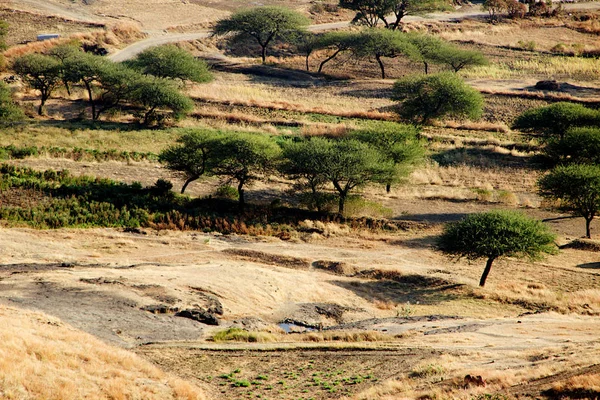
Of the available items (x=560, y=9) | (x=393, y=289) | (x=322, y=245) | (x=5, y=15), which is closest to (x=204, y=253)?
(x=322, y=245)

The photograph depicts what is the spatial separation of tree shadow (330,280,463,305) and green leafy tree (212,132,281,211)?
15983mm

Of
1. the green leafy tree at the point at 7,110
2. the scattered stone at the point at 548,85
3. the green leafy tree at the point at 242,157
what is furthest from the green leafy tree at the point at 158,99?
the scattered stone at the point at 548,85

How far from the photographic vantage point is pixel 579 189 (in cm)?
5988

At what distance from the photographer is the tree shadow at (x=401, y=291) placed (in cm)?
4659

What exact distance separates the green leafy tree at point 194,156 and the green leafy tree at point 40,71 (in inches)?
985

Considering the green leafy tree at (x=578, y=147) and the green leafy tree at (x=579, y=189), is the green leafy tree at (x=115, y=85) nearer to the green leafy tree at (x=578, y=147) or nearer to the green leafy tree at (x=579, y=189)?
the green leafy tree at (x=579, y=189)

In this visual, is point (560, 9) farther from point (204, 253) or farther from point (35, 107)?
point (204, 253)

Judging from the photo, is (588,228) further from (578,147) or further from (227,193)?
(227,193)

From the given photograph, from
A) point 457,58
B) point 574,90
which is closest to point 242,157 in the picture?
point 457,58

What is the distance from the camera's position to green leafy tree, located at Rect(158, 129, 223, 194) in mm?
62625

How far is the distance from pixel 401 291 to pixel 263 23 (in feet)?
245

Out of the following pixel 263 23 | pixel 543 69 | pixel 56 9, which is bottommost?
pixel 543 69

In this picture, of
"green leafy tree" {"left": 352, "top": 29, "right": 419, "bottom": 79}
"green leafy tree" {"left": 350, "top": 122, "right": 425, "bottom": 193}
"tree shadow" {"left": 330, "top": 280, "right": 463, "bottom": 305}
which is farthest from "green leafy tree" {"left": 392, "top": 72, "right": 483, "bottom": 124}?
"tree shadow" {"left": 330, "top": 280, "right": 463, "bottom": 305}

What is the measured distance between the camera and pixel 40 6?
12638 cm
